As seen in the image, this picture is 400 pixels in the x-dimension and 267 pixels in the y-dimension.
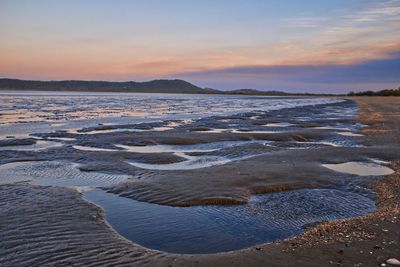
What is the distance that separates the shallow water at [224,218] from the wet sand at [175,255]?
42 centimetres

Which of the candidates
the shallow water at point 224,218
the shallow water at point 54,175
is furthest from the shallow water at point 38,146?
the shallow water at point 224,218

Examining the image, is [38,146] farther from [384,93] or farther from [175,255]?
[384,93]

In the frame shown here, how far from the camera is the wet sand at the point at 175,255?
659 centimetres

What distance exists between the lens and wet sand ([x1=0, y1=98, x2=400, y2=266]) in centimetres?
659

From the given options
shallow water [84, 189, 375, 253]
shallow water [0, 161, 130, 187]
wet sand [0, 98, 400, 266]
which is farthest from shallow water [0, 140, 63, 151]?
shallow water [84, 189, 375, 253]

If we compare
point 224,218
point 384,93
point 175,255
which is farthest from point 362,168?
point 384,93

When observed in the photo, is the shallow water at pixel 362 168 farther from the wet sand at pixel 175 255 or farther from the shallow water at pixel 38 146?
the shallow water at pixel 38 146

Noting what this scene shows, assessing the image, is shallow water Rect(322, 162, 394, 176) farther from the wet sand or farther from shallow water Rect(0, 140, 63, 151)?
shallow water Rect(0, 140, 63, 151)

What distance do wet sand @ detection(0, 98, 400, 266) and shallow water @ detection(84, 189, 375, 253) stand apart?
0.42 m

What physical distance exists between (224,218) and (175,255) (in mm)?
2610

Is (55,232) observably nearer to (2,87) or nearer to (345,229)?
(345,229)

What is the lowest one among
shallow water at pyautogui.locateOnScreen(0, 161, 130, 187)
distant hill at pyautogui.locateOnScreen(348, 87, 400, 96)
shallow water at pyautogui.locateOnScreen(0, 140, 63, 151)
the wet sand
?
shallow water at pyautogui.locateOnScreen(0, 161, 130, 187)

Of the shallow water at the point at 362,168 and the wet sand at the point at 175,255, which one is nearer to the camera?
the wet sand at the point at 175,255

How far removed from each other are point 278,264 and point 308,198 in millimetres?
4992
